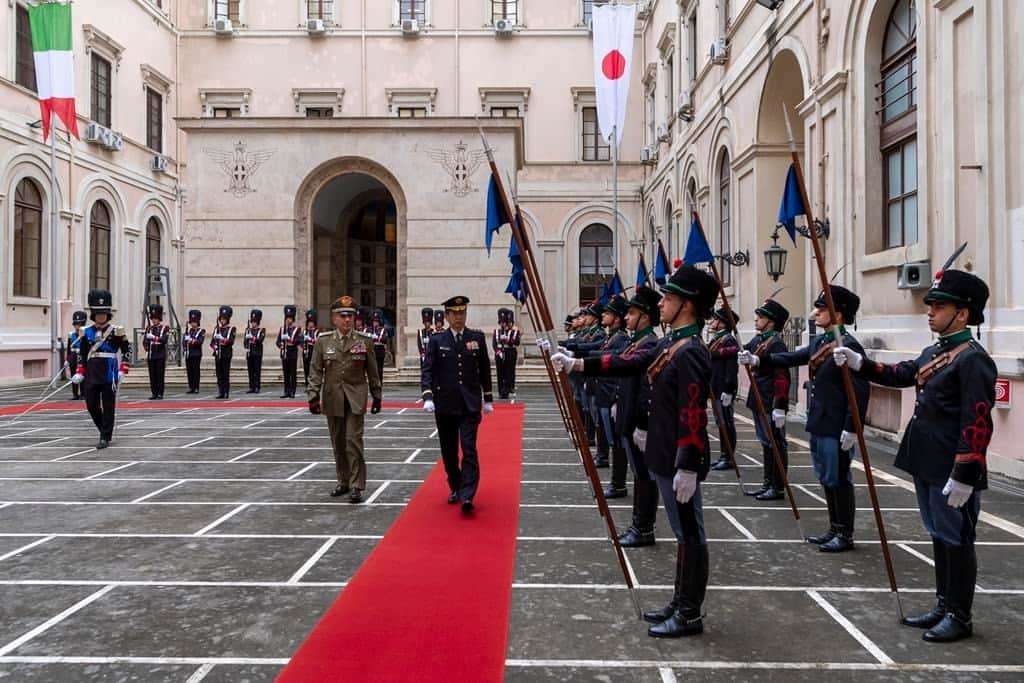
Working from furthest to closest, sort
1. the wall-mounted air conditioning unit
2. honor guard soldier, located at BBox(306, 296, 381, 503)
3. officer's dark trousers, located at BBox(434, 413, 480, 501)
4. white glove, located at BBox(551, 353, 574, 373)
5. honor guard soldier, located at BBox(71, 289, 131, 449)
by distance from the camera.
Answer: the wall-mounted air conditioning unit
honor guard soldier, located at BBox(71, 289, 131, 449)
honor guard soldier, located at BBox(306, 296, 381, 503)
officer's dark trousers, located at BBox(434, 413, 480, 501)
white glove, located at BBox(551, 353, 574, 373)

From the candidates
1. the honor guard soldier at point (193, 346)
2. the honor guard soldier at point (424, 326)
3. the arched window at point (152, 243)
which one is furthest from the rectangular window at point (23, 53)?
the honor guard soldier at point (424, 326)

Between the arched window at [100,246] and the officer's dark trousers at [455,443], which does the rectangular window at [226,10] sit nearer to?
the arched window at [100,246]

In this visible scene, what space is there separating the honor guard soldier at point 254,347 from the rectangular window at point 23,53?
10011 millimetres

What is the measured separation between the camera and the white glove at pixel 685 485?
3.92 metres

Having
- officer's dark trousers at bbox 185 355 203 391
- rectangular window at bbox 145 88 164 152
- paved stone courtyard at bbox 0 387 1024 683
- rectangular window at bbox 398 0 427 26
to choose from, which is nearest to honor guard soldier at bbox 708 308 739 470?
paved stone courtyard at bbox 0 387 1024 683

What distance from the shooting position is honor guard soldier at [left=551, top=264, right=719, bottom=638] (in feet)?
13.0

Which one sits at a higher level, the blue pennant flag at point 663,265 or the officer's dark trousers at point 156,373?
the blue pennant flag at point 663,265

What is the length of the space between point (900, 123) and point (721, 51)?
787 cm

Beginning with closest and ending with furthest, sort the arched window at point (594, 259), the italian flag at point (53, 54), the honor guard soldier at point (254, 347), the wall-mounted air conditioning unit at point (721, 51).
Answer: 1. the wall-mounted air conditioning unit at point (721, 51)
2. the honor guard soldier at point (254, 347)
3. the italian flag at point (53, 54)
4. the arched window at point (594, 259)

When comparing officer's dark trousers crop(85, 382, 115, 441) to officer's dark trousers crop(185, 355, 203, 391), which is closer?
officer's dark trousers crop(85, 382, 115, 441)

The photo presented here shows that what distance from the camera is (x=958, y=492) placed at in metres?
3.83

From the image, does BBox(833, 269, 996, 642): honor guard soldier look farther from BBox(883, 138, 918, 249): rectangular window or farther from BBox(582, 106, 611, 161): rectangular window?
BBox(582, 106, 611, 161): rectangular window

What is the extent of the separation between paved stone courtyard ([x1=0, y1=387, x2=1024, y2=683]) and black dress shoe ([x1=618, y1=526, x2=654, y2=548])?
158 millimetres

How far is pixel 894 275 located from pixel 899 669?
26.0 feet
